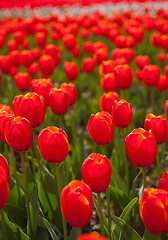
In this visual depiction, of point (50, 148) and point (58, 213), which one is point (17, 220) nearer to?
point (58, 213)

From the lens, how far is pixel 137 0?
11992mm

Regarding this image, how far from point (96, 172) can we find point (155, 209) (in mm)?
320

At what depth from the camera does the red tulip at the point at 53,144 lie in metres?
1.74

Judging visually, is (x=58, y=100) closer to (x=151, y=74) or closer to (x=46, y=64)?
(x=151, y=74)

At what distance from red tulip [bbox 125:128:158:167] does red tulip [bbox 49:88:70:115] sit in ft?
2.55

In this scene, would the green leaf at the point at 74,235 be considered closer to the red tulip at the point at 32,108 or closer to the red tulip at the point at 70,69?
the red tulip at the point at 32,108

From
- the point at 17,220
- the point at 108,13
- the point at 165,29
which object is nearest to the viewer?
the point at 17,220

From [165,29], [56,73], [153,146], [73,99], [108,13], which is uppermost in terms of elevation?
[153,146]

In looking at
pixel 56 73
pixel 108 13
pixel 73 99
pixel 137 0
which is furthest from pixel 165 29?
pixel 137 0

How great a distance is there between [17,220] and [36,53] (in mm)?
2757

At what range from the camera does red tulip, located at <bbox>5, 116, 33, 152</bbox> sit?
184 cm

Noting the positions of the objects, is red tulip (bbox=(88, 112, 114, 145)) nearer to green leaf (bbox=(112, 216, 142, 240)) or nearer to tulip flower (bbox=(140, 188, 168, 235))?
green leaf (bbox=(112, 216, 142, 240))

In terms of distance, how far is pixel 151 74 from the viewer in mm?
3205

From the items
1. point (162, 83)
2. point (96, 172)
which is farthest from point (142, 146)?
point (162, 83)
